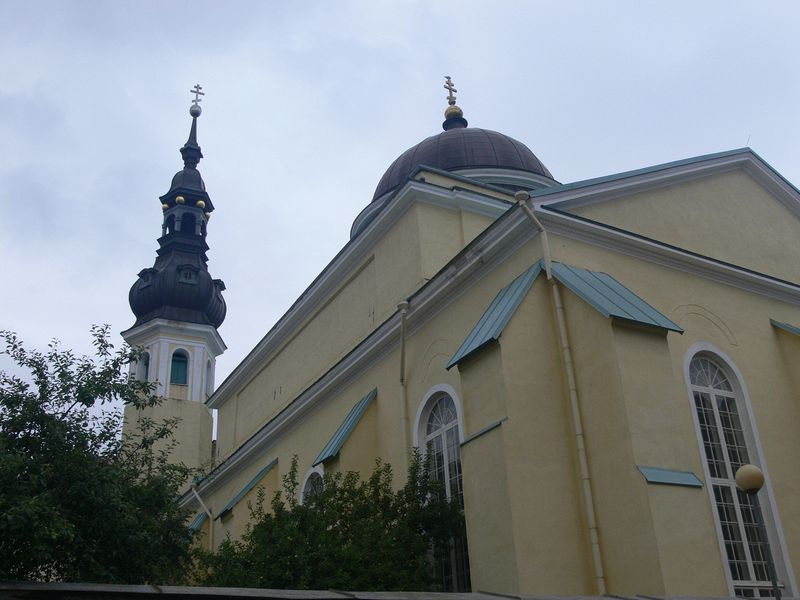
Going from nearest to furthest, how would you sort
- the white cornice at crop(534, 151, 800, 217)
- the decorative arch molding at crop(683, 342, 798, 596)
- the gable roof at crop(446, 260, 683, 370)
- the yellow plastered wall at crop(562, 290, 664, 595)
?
the yellow plastered wall at crop(562, 290, 664, 595), the gable roof at crop(446, 260, 683, 370), the decorative arch molding at crop(683, 342, 798, 596), the white cornice at crop(534, 151, 800, 217)

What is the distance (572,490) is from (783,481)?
13.1 ft

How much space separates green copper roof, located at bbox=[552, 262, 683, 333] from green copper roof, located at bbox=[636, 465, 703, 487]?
2.02m

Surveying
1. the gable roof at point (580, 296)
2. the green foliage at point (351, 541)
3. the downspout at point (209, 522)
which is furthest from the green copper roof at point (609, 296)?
the downspout at point (209, 522)

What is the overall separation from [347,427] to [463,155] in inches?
379

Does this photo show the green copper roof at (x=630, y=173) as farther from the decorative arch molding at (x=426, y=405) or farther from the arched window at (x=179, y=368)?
the arched window at (x=179, y=368)

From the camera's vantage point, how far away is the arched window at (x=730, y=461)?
39.5 ft

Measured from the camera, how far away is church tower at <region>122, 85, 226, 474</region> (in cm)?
3328

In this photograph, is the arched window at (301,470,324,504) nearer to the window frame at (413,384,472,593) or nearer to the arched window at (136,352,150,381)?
the window frame at (413,384,472,593)

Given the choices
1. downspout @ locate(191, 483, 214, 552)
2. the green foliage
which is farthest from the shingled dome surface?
the green foliage

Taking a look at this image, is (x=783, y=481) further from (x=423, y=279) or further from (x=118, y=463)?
(x=118, y=463)

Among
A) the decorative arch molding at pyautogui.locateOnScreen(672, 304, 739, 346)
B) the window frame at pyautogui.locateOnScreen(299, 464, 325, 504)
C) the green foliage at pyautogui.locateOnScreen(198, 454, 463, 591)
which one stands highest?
the decorative arch molding at pyautogui.locateOnScreen(672, 304, 739, 346)

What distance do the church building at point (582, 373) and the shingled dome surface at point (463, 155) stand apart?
431 cm

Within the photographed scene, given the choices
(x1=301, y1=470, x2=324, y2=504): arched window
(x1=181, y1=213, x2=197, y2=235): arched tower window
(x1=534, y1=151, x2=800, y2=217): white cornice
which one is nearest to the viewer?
(x1=534, y1=151, x2=800, y2=217): white cornice

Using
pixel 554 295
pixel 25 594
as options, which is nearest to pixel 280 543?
pixel 554 295
